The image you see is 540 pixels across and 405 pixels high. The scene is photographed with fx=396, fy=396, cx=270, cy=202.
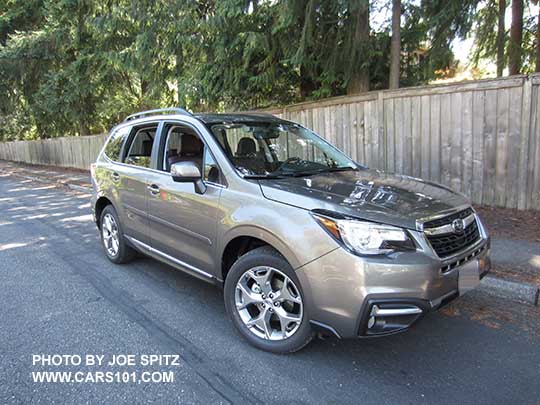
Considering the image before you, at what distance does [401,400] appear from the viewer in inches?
99.0

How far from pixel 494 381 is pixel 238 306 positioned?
189 cm

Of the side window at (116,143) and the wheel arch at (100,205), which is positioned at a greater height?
the side window at (116,143)

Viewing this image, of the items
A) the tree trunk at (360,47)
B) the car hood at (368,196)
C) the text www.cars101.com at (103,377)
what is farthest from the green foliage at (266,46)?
the text www.cars101.com at (103,377)

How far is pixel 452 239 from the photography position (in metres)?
2.86

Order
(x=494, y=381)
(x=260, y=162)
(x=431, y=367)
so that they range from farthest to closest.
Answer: (x=260, y=162), (x=431, y=367), (x=494, y=381)

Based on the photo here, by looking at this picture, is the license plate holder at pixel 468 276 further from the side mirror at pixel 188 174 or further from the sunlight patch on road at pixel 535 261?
the side mirror at pixel 188 174

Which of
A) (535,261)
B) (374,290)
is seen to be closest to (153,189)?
(374,290)

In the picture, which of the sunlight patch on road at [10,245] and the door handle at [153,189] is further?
the sunlight patch on road at [10,245]

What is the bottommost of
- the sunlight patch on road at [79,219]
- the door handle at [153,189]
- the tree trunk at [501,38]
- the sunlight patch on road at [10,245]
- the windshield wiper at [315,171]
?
the sunlight patch on road at [10,245]

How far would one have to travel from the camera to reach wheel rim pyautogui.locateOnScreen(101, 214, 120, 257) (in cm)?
509

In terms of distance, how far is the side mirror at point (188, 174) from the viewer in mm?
3369

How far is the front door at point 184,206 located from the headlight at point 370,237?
118 cm

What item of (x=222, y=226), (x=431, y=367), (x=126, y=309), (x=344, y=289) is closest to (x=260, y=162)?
(x=222, y=226)

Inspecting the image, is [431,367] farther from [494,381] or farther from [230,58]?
[230,58]
